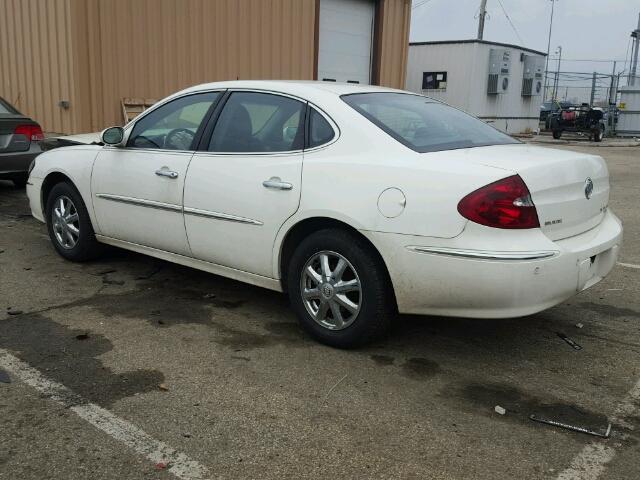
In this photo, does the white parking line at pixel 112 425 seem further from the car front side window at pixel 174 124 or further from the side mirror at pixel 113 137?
the side mirror at pixel 113 137

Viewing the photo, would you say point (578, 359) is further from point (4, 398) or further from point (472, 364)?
point (4, 398)

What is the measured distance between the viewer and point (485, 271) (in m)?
3.24

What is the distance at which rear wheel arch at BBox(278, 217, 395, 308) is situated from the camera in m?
3.61

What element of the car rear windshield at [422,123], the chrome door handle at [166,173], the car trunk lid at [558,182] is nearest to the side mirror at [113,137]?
the chrome door handle at [166,173]

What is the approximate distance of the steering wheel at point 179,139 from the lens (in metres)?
4.55

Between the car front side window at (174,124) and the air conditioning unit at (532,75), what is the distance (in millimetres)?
22813

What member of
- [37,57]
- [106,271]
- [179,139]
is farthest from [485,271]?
[37,57]

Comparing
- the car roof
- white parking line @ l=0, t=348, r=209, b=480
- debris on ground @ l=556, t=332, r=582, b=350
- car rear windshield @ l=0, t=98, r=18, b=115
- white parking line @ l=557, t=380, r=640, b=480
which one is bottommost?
white parking line @ l=0, t=348, r=209, b=480

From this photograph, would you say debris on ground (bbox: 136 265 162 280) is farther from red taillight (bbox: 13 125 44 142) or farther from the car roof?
red taillight (bbox: 13 125 44 142)

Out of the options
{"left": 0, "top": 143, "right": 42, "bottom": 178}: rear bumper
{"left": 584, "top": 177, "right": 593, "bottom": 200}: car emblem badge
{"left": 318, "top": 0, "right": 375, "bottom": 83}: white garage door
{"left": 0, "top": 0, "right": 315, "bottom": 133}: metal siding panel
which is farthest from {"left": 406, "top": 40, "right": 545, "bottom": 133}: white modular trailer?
{"left": 584, "top": 177, "right": 593, "bottom": 200}: car emblem badge

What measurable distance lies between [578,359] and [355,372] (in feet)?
4.32

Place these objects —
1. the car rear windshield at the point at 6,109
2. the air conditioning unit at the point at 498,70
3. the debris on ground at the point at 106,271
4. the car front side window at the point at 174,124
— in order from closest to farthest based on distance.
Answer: the car front side window at the point at 174,124 < the debris on ground at the point at 106,271 < the car rear windshield at the point at 6,109 < the air conditioning unit at the point at 498,70

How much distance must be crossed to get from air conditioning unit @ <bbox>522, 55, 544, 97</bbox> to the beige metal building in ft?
46.6

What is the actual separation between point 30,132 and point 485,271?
7158 mm
